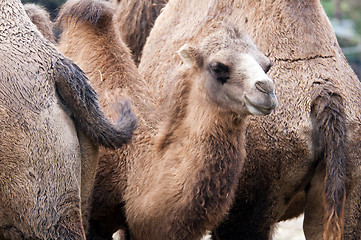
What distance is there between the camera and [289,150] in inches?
198

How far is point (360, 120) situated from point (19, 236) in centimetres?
271

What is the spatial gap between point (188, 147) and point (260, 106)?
67 cm

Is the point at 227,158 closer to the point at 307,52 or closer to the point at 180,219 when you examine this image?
the point at 180,219

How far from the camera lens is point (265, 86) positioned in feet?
14.1

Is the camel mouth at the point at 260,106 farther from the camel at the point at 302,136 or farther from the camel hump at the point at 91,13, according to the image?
the camel hump at the point at 91,13

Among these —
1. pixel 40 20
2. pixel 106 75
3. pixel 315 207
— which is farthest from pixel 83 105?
pixel 40 20

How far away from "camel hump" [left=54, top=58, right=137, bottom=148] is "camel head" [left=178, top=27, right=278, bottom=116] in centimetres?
74

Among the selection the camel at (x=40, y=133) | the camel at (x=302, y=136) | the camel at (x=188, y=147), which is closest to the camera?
the camel at (x=40, y=133)

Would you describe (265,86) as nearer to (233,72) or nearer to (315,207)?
(233,72)

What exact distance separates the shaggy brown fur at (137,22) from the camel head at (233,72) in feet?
8.94

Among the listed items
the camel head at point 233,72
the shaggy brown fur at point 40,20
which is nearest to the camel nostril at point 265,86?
the camel head at point 233,72

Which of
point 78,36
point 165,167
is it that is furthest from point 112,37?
point 165,167

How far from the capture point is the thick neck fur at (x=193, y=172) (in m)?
4.57

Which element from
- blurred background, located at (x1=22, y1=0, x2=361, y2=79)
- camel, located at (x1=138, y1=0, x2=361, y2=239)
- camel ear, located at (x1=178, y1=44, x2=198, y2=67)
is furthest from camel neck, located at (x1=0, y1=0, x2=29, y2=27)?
blurred background, located at (x1=22, y1=0, x2=361, y2=79)
